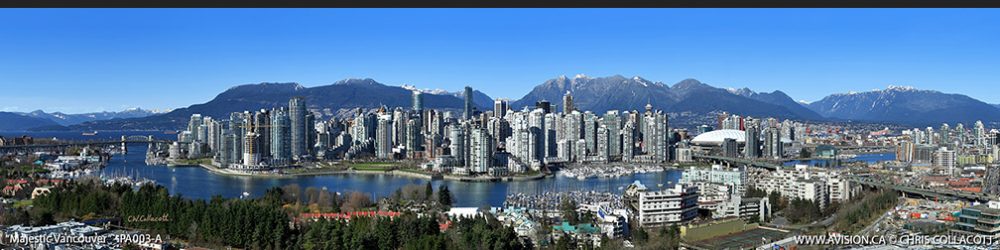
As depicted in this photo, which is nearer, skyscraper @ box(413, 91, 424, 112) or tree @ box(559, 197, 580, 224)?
tree @ box(559, 197, 580, 224)

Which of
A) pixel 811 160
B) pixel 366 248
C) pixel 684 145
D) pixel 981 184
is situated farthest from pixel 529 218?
pixel 684 145

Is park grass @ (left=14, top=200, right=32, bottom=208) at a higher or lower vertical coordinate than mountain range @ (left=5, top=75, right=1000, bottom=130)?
lower

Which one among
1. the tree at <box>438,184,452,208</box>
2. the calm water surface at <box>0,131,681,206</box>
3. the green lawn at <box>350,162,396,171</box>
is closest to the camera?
the tree at <box>438,184,452,208</box>

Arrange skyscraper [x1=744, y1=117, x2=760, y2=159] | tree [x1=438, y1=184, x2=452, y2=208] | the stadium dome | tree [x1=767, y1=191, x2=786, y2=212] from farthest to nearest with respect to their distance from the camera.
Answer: the stadium dome
skyscraper [x1=744, y1=117, x2=760, y2=159]
tree [x1=438, y1=184, x2=452, y2=208]
tree [x1=767, y1=191, x2=786, y2=212]

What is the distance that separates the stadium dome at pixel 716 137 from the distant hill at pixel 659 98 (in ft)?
3.03

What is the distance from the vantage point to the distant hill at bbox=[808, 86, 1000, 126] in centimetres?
1028

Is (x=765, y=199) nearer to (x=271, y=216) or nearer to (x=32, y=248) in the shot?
(x=271, y=216)

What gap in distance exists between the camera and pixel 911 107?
11.5m

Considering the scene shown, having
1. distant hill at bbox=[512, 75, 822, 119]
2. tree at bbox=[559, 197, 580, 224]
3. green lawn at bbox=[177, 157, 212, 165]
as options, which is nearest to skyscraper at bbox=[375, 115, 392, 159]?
green lawn at bbox=[177, 157, 212, 165]

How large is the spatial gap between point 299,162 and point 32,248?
910 centimetres

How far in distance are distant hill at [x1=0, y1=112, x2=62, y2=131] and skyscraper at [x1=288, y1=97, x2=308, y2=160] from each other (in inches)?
162

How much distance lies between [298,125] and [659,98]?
7.53 m

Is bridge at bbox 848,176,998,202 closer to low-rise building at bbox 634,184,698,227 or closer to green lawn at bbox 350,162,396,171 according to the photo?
low-rise building at bbox 634,184,698,227

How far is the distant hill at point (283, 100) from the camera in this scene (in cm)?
1505
